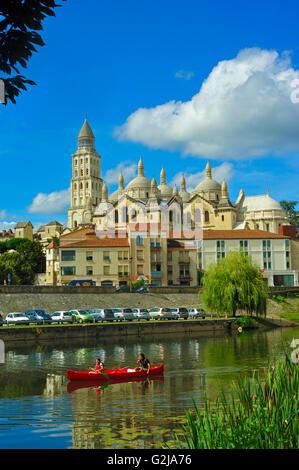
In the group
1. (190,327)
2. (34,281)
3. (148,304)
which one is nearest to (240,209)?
(34,281)

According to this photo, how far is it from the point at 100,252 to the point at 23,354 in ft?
164

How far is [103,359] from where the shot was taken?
3838cm

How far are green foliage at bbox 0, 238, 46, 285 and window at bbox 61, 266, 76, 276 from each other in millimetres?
16201

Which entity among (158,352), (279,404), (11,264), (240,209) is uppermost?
(240,209)

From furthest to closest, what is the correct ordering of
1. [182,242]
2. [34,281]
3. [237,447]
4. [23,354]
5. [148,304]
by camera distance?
1. [34,281]
2. [182,242]
3. [148,304]
4. [23,354]
5. [237,447]

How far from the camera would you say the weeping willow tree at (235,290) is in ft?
207

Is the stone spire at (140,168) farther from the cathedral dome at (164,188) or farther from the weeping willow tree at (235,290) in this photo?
the weeping willow tree at (235,290)

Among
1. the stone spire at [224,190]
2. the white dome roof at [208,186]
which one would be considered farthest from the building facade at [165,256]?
the white dome roof at [208,186]

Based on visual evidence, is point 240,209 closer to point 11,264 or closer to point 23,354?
point 11,264

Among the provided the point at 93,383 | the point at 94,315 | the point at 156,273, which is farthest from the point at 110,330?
the point at 156,273

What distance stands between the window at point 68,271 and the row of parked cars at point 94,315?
88.4 ft

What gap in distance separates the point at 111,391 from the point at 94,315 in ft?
116

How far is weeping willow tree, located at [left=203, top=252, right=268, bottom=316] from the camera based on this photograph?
63000 mm

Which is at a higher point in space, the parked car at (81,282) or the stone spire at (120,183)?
the stone spire at (120,183)
